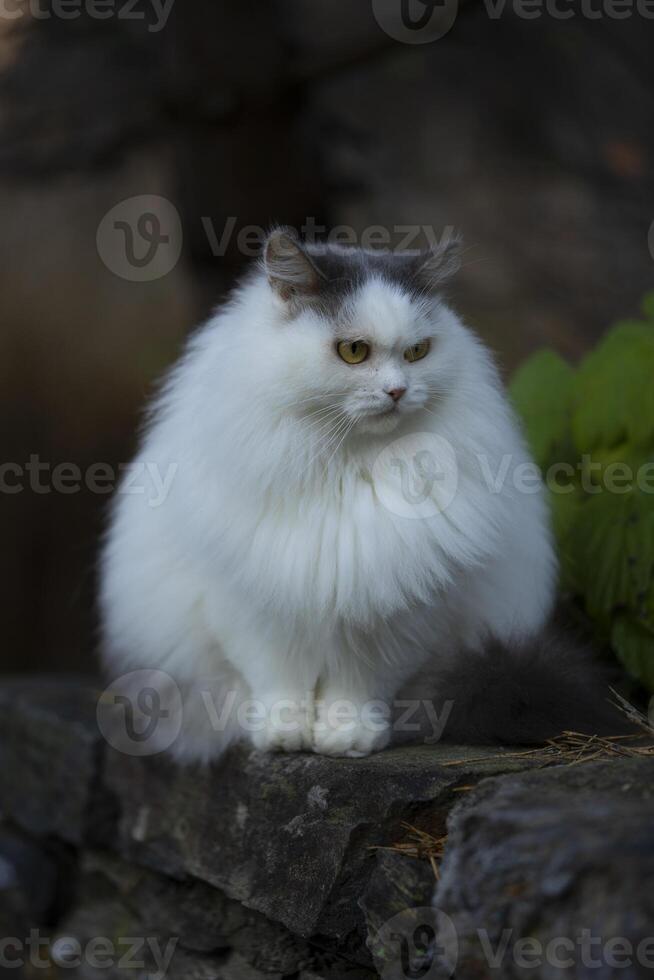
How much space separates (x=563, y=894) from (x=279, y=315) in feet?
4.72

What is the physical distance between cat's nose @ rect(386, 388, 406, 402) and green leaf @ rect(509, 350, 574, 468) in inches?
45.1

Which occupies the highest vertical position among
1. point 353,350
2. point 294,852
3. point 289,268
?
point 289,268

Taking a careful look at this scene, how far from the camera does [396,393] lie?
228cm

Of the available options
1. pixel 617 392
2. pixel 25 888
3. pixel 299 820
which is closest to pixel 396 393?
pixel 299 820

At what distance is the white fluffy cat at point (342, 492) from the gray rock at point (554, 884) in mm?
670

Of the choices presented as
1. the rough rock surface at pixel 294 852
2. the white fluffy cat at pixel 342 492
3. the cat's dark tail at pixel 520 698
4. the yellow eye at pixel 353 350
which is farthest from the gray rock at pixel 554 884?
the yellow eye at pixel 353 350

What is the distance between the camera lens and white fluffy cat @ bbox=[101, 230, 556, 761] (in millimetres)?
2342

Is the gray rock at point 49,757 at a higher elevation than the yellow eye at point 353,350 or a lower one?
lower

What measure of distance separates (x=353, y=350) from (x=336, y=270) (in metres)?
0.24

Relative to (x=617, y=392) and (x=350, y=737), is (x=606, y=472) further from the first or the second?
(x=350, y=737)

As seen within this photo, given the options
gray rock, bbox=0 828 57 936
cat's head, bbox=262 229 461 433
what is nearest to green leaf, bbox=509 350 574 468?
cat's head, bbox=262 229 461 433

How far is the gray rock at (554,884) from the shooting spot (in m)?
1.53

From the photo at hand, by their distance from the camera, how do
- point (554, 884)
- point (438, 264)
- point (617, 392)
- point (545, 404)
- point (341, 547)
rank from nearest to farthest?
point (554, 884) < point (341, 547) < point (438, 264) < point (617, 392) < point (545, 404)

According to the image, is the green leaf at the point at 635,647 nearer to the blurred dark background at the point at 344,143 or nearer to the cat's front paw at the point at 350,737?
the cat's front paw at the point at 350,737
